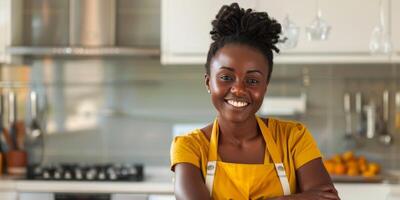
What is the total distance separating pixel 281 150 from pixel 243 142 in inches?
3.1

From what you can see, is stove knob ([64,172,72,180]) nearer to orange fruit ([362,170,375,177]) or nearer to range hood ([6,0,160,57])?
range hood ([6,0,160,57])

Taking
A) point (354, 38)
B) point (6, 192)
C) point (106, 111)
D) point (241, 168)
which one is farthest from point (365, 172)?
point (241, 168)

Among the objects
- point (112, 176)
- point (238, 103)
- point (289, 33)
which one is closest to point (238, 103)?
point (238, 103)

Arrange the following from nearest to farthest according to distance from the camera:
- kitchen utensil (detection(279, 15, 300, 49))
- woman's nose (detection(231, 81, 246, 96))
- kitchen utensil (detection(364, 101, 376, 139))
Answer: woman's nose (detection(231, 81, 246, 96)), kitchen utensil (detection(279, 15, 300, 49)), kitchen utensil (detection(364, 101, 376, 139))

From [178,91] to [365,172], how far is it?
3.65 ft

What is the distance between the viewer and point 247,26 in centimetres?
116

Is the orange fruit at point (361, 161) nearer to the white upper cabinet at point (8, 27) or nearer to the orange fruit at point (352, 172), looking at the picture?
the orange fruit at point (352, 172)

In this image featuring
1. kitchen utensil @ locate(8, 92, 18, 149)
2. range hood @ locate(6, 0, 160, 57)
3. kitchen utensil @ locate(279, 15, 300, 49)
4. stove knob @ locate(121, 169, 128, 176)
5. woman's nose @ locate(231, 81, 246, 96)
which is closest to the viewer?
woman's nose @ locate(231, 81, 246, 96)

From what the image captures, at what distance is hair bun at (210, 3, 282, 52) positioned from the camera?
1.16m

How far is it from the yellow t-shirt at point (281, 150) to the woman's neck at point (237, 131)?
4 cm

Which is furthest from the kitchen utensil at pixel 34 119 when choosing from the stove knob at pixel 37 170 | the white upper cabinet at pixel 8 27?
the stove knob at pixel 37 170

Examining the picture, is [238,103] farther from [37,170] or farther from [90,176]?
[37,170]

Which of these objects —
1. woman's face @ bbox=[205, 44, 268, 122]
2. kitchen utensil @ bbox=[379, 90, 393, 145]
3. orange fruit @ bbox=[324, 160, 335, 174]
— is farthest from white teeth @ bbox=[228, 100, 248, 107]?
kitchen utensil @ bbox=[379, 90, 393, 145]

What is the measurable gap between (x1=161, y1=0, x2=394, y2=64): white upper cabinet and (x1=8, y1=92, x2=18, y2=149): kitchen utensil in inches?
38.4
